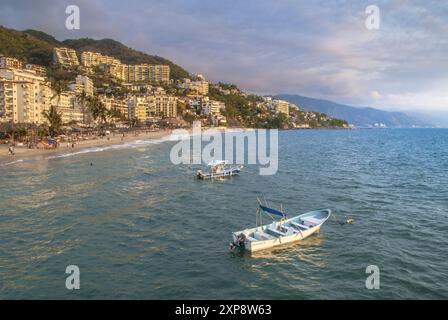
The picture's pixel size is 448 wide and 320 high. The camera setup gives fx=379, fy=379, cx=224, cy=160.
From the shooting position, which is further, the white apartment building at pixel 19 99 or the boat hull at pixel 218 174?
the white apartment building at pixel 19 99

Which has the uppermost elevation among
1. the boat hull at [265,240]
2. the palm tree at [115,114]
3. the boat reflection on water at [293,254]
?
the palm tree at [115,114]

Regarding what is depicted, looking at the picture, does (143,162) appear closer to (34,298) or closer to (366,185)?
(366,185)

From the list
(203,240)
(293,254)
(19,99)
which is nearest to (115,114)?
(19,99)

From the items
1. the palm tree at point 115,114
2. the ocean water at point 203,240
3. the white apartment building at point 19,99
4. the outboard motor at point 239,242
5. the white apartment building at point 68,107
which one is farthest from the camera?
the palm tree at point 115,114

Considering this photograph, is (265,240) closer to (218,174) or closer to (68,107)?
(218,174)

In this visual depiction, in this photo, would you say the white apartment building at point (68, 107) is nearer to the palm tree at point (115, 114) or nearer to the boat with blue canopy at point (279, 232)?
the palm tree at point (115, 114)

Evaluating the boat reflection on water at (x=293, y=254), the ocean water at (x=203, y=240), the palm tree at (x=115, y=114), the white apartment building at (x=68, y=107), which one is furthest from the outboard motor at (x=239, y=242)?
the palm tree at (x=115, y=114)

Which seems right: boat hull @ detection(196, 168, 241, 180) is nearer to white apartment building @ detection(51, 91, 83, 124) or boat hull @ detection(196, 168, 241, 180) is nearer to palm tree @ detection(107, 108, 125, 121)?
white apartment building @ detection(51, 91, 83, 124)
